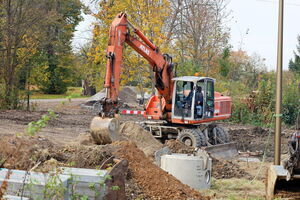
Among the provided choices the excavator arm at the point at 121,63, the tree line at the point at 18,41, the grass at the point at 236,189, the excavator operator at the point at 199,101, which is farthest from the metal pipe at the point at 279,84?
the tree line at the point at 18,41

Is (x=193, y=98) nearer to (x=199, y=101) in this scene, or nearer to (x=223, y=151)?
(x=199, y=101)

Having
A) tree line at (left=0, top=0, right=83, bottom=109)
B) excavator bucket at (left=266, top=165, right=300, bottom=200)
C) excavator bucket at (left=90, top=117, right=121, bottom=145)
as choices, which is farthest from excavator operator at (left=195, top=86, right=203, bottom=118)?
tree line at (left=0, top=0, right=83, bottom=109)

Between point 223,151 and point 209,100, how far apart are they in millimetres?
1810

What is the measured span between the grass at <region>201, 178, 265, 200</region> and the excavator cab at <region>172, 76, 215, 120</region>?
4.69 metres

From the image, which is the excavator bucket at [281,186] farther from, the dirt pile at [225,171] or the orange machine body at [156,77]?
the orange machine body at [156,77]

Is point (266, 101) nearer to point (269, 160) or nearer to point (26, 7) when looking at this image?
point (269, 160)

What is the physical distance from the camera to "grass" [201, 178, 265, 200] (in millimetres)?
9359

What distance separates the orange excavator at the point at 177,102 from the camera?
14945 millimetres

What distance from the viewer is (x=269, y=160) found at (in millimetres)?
15922

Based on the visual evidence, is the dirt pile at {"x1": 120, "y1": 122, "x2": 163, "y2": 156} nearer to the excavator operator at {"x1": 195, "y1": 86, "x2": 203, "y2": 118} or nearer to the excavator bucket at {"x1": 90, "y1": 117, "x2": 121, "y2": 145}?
the excavator operator at {"x1": 195, "y1": 86, "x2": 203, "y2": 118}

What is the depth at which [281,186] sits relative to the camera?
26.8 feet

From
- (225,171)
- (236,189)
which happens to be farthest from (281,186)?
(225,171)

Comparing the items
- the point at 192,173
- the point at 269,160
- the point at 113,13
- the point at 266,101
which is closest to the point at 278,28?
the point at 192,173

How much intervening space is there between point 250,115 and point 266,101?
1190 mm
